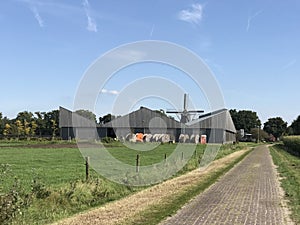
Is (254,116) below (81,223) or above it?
above

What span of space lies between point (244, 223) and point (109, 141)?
5500cm

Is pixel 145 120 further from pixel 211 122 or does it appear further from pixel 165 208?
pixel 165 208

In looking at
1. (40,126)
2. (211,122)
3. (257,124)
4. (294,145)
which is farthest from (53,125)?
(257,124)

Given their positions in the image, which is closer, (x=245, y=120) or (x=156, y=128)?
(x=156, y=128)

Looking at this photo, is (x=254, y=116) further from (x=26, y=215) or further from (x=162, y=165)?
(x=26, y=215)

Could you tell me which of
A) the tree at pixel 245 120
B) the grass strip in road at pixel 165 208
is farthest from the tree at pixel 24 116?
the grass strip in road at pixel 165 208

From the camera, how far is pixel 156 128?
80062 millimetres

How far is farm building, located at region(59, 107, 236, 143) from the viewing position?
238 feet

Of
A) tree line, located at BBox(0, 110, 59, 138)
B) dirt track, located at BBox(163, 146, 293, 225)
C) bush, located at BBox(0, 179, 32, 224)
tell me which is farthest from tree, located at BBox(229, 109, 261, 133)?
bush, located at BBox(0, 179, 32, 224)

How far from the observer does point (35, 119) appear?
13412cm

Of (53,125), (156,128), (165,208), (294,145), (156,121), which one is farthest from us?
(53,125)

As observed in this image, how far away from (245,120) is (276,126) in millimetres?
13363

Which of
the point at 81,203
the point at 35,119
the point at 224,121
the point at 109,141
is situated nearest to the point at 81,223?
Answer: the point at 81,203

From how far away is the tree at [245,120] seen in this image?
170125 mm
